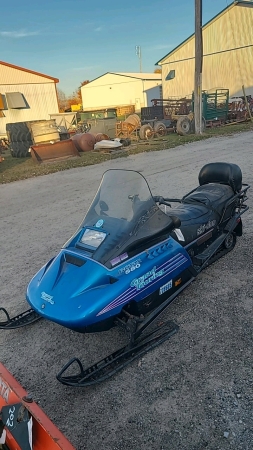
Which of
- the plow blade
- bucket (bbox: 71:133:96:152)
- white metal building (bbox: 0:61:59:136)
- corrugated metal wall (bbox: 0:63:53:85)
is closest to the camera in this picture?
the plow blade

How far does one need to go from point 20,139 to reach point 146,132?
19.8 feet

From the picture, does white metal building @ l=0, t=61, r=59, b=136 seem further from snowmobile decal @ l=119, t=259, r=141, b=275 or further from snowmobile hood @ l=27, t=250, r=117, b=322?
snowmobile decal @ l=119, t=259, r=141, b=275

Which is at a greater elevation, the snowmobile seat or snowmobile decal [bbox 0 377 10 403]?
the snowmobile seat

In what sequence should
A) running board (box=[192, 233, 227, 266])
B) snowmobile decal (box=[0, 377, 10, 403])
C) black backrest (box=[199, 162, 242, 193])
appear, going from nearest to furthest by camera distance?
snowmobile decal (box=[0, 377, 10, 403]), running board (box=[192, 233, 227, 266]), black backrest (box=[199, 162, 242, 193])

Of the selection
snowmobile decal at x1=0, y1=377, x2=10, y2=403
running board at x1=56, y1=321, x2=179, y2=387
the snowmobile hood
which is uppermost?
the snowmobile hood

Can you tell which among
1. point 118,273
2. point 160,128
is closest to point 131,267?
point 118,273

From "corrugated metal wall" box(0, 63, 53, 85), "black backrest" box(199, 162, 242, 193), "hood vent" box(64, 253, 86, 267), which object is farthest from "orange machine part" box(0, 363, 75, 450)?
"corrugated metal wall" box(0, 63, 53, 85)

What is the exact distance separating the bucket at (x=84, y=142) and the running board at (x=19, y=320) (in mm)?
12128

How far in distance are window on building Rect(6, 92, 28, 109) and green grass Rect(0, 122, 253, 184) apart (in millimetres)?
9502

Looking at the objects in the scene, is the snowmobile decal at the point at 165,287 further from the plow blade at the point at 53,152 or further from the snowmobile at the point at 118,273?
the plow blade at the point at 53,152

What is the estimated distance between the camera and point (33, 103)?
958 inches

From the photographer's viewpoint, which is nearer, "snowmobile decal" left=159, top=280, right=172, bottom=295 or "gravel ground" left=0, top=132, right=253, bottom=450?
"gravel ground" left=0, top=132, right=253, bottom=450

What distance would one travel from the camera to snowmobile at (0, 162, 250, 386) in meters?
2.54

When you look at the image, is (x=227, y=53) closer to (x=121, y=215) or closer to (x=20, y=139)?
(x=20, y=139)
